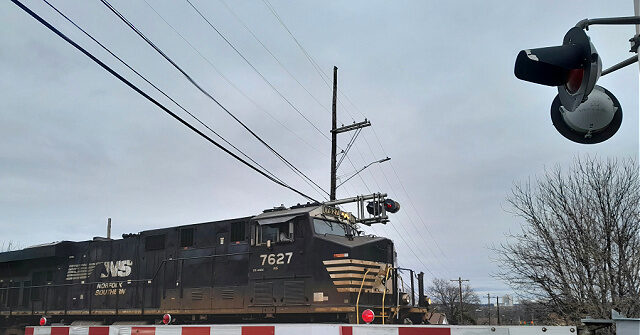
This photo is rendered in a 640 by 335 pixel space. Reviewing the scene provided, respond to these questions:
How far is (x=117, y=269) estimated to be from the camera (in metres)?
16.8

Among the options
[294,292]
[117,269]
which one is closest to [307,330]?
[294,292]

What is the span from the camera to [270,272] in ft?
43.7

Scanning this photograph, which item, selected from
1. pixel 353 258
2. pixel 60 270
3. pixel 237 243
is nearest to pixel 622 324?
pixel 353 258

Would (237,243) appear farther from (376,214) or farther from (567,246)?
(567,246)

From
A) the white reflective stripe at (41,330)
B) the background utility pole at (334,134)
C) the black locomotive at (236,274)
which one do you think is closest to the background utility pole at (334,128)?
the background utility pole at (334,134)

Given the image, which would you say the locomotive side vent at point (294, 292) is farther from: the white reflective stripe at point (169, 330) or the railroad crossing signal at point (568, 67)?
the railroad crossing signal at point (568, 67)

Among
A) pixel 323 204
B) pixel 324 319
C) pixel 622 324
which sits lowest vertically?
pixel 324 319

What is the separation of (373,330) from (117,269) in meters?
14.4

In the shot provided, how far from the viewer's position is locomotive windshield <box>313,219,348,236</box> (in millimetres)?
13273

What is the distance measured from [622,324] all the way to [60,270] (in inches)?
758

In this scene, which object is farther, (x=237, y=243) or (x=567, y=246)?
(x=237, y=243)

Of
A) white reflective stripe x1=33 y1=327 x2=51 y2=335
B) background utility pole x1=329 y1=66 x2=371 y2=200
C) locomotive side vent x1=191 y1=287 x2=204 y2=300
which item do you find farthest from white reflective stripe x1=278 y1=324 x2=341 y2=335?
background utility pole x1=329 y1=66 x2=371 y2=200

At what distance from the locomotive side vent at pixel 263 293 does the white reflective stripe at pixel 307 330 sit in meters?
8.51

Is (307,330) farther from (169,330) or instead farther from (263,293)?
(263,293)
